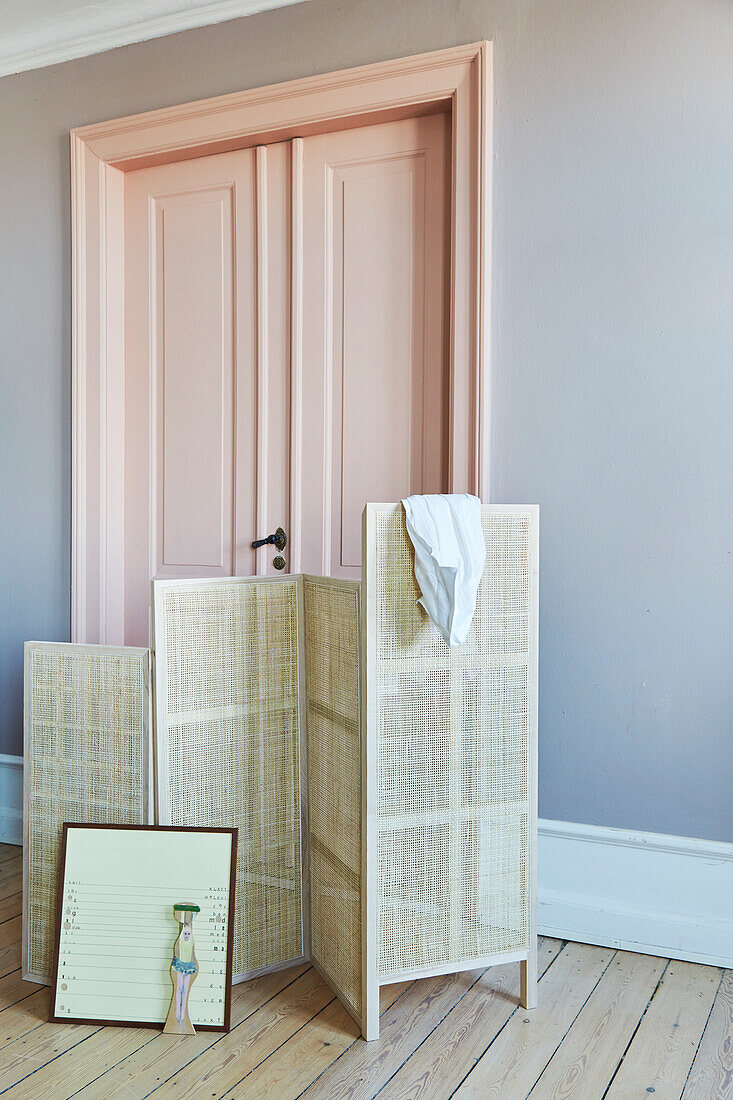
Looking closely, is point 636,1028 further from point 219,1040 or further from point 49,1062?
point 49,1062

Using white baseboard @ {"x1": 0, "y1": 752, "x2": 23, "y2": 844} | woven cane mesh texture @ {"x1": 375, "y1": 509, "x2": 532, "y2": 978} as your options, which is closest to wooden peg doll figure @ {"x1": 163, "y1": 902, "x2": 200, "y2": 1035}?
woven cane mesh texture @ {"x1": 375, "y1": 509, "x2": 532, "y2": 978}

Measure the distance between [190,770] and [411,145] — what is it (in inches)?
70.1

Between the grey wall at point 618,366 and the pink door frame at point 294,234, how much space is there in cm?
6

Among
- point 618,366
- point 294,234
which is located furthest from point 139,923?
point 294,234

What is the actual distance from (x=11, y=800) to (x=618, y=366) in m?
2.39

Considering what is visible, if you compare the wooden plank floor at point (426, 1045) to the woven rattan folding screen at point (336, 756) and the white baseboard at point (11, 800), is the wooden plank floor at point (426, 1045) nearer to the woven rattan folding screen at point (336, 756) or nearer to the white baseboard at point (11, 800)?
the woven rattan folding screen at point (336, 756)

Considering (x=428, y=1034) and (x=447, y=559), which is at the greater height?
(x=447, y=559)

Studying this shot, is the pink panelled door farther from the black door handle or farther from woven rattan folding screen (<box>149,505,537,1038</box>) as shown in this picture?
woven rattan folding screen (<box>149,505,537,1038</box>)

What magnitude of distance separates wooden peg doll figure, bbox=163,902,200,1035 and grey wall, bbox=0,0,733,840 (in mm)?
984

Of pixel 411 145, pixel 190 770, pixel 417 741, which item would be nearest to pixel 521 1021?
pixel 417 741

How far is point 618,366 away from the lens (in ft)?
7.06

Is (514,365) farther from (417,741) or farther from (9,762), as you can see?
(9,762)

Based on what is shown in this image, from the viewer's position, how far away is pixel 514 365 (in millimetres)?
2248

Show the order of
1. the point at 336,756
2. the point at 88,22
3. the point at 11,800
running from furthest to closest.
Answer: the point at 11,800 < the point at 88,22 < the point at 336,756
